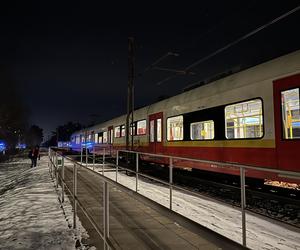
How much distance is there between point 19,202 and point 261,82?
7.48 metres

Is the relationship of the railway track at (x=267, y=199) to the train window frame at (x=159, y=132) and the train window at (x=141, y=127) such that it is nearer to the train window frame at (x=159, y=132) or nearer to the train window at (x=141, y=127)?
the train window frame at (x=159, y=132)

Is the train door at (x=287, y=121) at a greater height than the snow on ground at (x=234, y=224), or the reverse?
the train door at (x=287, y=121)

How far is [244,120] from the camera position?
9320 mm

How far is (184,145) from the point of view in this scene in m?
12.6

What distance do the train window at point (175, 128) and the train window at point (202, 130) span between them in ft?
3.15

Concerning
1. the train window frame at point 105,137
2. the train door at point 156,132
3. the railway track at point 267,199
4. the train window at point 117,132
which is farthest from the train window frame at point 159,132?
the train window frame at point 105,137

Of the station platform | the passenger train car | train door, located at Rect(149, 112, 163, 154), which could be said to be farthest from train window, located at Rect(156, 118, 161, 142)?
the station platform

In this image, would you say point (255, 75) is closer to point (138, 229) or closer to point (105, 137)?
point (138, 229)

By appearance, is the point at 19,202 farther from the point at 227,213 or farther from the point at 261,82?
the point at 261,82

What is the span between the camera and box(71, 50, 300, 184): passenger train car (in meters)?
7.75

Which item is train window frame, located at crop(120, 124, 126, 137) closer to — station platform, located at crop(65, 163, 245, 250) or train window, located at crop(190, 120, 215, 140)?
train window, located at crop(190, 120, 215, 140)

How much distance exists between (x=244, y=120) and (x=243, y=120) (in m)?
0.06

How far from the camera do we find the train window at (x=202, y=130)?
10844 mm

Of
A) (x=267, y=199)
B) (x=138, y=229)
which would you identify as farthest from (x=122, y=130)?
(x=138, y=229)
